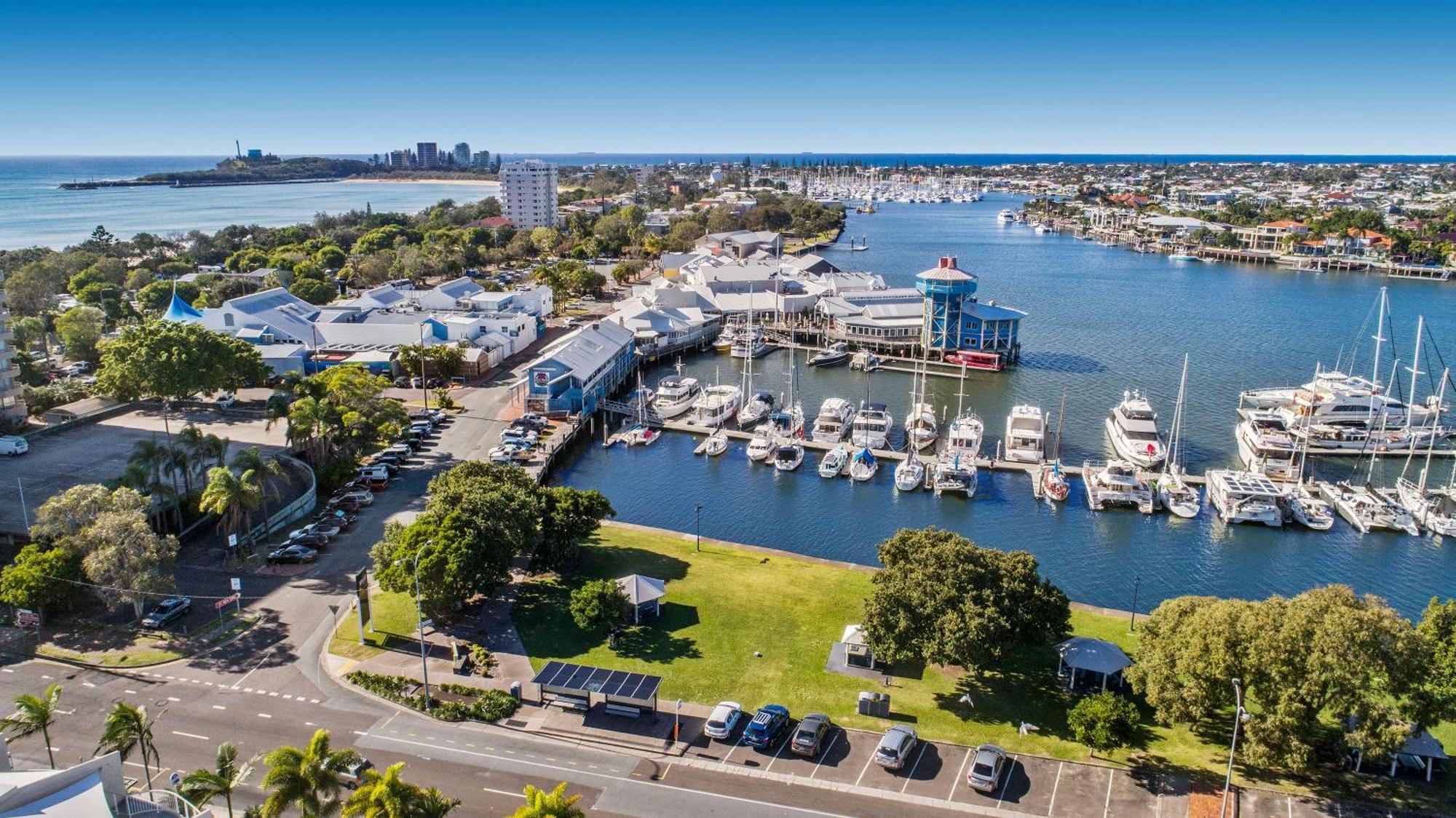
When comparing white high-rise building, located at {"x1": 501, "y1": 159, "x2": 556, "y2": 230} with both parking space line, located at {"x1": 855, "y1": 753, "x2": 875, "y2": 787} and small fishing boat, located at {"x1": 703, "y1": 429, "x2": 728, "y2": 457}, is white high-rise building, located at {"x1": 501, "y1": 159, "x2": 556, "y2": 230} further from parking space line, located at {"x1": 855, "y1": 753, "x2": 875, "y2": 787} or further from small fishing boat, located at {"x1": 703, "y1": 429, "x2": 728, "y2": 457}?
parking space line, located at {"x1": 855, "y1": 753, "x2": 875, "y2": 787}

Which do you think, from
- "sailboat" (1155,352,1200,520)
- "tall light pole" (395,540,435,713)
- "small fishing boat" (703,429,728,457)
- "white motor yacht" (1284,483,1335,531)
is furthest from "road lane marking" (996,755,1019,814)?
"small fishing boat" (703,429,728,457)

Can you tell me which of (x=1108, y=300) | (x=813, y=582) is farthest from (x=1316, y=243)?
(x=813, y=582)

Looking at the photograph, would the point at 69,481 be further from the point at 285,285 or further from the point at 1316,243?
the point at 1316,243

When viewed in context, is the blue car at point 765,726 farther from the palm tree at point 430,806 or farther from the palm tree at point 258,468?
the palm tree at point 258,468

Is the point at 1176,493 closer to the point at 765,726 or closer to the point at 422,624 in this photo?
the point at 765,726

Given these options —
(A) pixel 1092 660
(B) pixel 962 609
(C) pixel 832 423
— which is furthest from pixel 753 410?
(A) pixel 1092 660

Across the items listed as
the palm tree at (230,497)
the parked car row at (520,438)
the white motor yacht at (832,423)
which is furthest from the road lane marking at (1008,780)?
the white motor yacht at (832,423)
